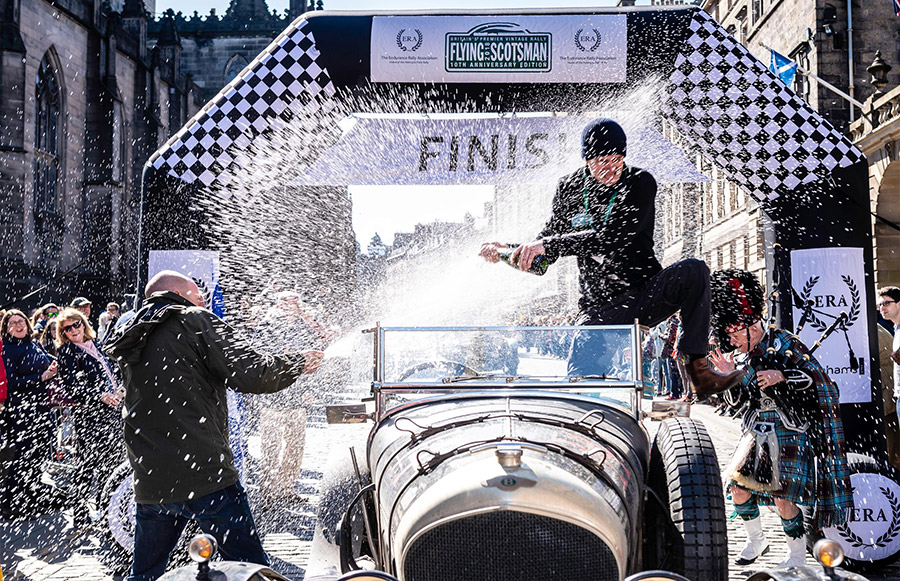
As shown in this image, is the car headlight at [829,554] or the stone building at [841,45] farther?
the stone building at [841,45]

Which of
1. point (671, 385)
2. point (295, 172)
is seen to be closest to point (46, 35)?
point (671, 385)

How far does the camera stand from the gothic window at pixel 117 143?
2941 cm

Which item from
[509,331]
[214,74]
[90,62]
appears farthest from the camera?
[214,74]

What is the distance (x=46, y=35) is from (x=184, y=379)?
2593 centimetres

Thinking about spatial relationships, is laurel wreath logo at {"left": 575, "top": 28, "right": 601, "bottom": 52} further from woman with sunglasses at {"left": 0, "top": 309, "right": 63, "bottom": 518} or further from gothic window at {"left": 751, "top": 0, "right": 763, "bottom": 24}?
gothic window at {"left": 751, "top": 0, "right": 763, "bottom": 24}

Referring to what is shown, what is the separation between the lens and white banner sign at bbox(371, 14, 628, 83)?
20.6ft

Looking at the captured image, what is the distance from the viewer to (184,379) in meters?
3.73

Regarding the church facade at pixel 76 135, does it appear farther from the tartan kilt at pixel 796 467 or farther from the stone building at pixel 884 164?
the tartan kilt at pixel 796 467

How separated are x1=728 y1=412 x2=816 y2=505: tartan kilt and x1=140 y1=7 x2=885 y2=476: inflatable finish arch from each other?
103 cm

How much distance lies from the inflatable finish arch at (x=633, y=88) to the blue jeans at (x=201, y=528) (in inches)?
116

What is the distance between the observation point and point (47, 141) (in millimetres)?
26375

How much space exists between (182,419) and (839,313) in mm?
4391

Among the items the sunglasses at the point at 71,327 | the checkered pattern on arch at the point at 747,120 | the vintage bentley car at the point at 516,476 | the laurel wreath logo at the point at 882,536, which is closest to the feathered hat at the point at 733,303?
the vintage bentley car at the point at 516,476

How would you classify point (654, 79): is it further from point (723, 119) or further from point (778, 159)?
point (778, 159)
